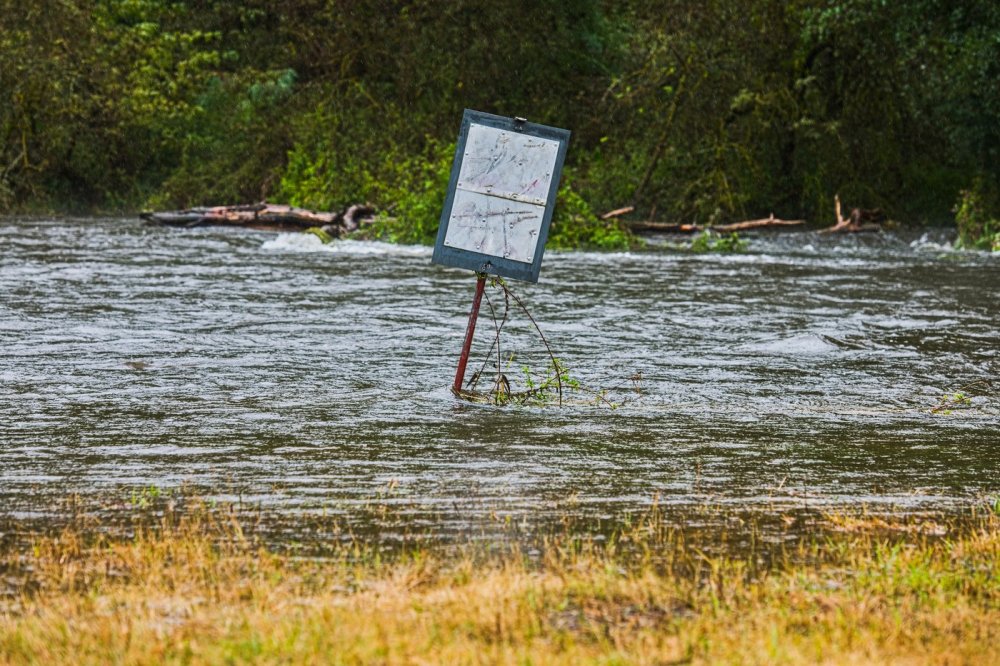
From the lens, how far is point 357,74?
120 feet

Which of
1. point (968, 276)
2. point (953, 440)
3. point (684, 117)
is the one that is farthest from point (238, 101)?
point (953, 440)

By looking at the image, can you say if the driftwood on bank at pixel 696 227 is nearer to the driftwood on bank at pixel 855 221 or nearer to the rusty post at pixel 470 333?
the driftwood on bank at pixel 855 221

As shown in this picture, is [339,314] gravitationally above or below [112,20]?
below

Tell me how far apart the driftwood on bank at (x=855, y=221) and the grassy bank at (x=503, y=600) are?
2212 centimetres

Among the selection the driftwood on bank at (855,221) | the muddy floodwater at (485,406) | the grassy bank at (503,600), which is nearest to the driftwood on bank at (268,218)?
the muddy floodwater at (485,406)

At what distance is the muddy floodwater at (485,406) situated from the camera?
6703mm

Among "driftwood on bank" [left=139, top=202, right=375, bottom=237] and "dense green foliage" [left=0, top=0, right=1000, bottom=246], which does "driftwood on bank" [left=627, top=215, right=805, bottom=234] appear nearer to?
"dense green foliage" [left=0, top=0, right=1000, bottom=246]

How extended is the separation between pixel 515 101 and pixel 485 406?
89.2 feet

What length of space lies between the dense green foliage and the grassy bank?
60.8 feet

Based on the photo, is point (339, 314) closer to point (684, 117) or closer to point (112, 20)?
point (684, 117)

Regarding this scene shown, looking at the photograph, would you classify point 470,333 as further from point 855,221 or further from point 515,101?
point 515,101

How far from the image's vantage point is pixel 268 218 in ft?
90.2

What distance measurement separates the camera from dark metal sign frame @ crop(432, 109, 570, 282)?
8.71 meters

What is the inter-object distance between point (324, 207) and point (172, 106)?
6.73 metres
